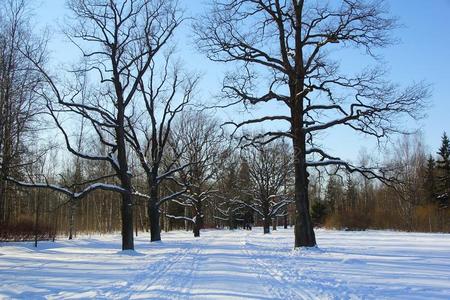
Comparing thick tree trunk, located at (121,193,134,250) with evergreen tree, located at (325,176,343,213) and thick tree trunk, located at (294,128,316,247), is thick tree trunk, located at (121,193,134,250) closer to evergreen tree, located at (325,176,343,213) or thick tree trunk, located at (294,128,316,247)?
thick tree trunk, located at (294,128,316,247)

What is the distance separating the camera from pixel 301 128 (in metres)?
21.9

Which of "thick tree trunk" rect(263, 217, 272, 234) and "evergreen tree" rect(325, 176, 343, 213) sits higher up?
"evergreen tree" rect(325, 176, 343, 213)

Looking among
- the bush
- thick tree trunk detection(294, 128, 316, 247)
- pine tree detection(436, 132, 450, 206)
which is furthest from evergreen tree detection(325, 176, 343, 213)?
thick tree trunk detection(294, 128, 316, 247)

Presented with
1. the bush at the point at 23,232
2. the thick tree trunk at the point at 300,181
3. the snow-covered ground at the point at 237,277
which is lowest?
the snow-covered ground at the point at 237,277

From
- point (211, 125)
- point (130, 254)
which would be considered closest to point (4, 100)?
point (130, 254)

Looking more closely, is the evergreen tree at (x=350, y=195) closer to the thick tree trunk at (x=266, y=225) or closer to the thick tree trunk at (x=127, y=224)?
the thick tree trunk at (x=266, y=225)

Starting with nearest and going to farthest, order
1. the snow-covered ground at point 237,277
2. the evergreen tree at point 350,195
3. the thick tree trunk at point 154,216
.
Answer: the snow-covered ground at point 237,277
the thick tree trunk at point 154,216
the evergreen tree at point 350,195

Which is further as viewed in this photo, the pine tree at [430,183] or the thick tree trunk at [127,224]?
the pine tree at [430,183]

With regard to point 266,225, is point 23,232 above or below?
above

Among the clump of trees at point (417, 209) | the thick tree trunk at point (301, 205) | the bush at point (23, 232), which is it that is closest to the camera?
the thick tree trunk at point (301, 205)

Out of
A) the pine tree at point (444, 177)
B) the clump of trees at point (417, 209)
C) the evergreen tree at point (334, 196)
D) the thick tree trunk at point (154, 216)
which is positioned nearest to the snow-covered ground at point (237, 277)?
the thick tree trunk at point (154, 216)

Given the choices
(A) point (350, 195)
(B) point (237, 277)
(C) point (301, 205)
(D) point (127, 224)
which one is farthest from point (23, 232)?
(A) point (350, 195)

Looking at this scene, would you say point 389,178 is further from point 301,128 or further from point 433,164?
point 433,164

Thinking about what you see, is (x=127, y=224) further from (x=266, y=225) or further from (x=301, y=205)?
(x=266, y=225)
